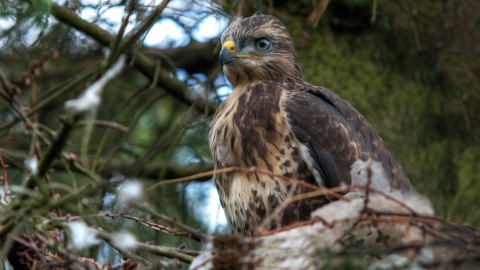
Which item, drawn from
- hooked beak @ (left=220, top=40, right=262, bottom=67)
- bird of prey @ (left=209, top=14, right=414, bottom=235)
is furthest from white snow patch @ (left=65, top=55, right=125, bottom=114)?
hooked beak @ (left=220, top=40, right=262, bottom=67)

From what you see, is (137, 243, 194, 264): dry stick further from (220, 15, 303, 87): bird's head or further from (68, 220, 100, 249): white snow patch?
(220, 15, 303, 87): bird's head

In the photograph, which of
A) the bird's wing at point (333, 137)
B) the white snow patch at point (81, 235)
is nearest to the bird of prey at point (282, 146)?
the bird's wing at point (333, 137)

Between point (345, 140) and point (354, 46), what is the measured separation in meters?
2.04

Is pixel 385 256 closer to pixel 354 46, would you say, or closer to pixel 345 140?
pixel 345 140

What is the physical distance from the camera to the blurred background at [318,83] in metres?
4.93

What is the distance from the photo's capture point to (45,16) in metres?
3.63

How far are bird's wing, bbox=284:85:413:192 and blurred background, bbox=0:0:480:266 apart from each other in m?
0.98

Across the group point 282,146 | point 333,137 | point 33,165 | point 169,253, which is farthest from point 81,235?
point 333,137

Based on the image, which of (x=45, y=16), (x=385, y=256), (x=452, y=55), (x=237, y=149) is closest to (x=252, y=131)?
(x=237, y=149)

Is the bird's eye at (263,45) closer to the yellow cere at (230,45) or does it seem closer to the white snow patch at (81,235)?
the yellow cere at (230,45)

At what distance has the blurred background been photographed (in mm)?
4926

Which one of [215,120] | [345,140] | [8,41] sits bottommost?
[345,140]

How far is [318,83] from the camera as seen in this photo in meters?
5.45

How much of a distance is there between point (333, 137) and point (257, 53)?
1045 millimetres
